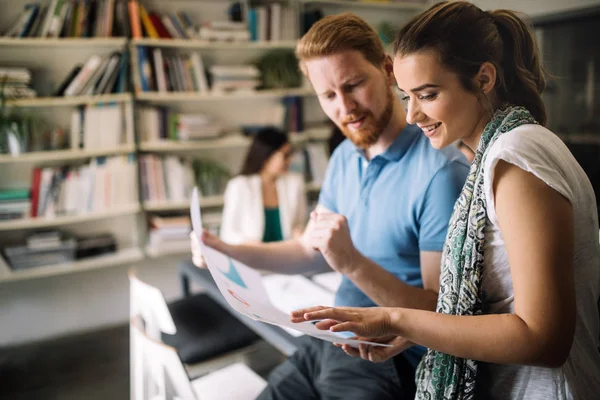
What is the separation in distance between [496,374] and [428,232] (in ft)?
1.01

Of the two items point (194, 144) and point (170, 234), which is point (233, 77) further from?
point (170, 234)

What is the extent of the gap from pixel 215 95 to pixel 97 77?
736mm

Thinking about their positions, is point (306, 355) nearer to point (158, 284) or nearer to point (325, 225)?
point (325, 225)

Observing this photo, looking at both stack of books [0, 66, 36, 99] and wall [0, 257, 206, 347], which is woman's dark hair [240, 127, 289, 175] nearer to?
wall [0, 257, 206, 347]

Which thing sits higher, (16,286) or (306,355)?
(306,355)

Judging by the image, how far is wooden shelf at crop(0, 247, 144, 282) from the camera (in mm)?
2973

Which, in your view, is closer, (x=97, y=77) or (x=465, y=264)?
(x=465, y=264)

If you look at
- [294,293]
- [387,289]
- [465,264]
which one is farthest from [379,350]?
[294,293]

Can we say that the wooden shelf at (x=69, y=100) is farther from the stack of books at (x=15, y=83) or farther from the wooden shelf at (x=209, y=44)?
the wooden shelf at (x=209, y=44)

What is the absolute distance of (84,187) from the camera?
314 cm

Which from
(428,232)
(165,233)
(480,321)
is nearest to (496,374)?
(480,321)

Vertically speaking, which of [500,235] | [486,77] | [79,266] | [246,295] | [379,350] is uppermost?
[486,77]

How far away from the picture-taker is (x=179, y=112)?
353cm

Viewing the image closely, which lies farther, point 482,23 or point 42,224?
point 42,224
